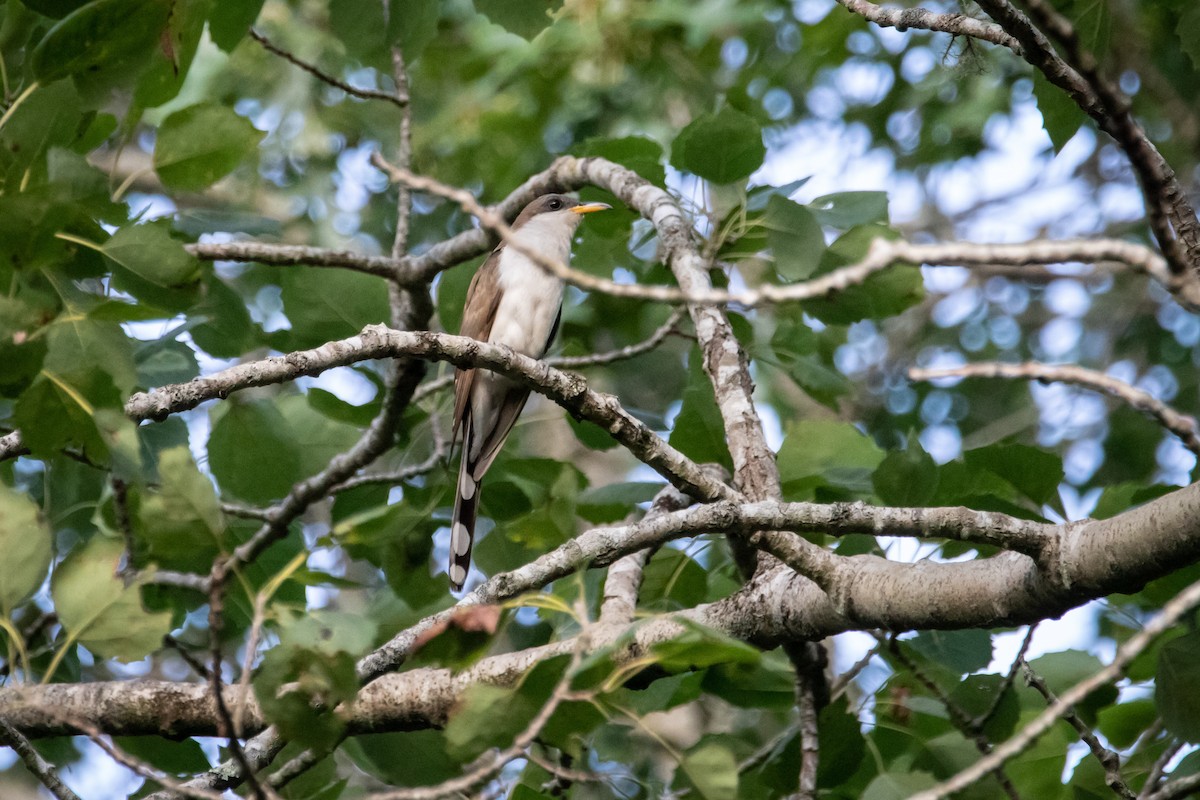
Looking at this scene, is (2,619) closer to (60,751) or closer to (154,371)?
(154,371)

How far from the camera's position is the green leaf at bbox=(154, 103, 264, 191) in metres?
3.38

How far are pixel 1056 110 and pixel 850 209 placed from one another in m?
1.28

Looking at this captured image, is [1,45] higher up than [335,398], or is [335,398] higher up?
[1,45]

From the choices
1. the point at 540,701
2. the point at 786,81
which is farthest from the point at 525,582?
the point at 786,81

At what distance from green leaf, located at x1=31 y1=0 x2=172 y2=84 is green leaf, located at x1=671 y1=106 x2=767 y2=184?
1963 mm

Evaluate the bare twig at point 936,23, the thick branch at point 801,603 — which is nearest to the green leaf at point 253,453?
the thick branch at point 801,603

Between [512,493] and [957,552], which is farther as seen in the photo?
[512,493]

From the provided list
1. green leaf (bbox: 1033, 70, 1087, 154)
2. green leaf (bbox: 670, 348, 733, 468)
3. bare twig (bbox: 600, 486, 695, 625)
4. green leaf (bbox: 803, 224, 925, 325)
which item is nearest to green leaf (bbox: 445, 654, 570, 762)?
bare twig (bbox: 600, 486, 695, 625)

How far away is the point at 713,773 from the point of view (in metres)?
2.06

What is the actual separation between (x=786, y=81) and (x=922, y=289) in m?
5.21

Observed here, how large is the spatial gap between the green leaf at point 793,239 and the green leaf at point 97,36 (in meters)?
2.12

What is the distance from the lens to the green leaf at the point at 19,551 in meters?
2.04

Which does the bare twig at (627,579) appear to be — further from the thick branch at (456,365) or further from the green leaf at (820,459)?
the green leaf at (820,459)

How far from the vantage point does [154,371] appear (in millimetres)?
3828
